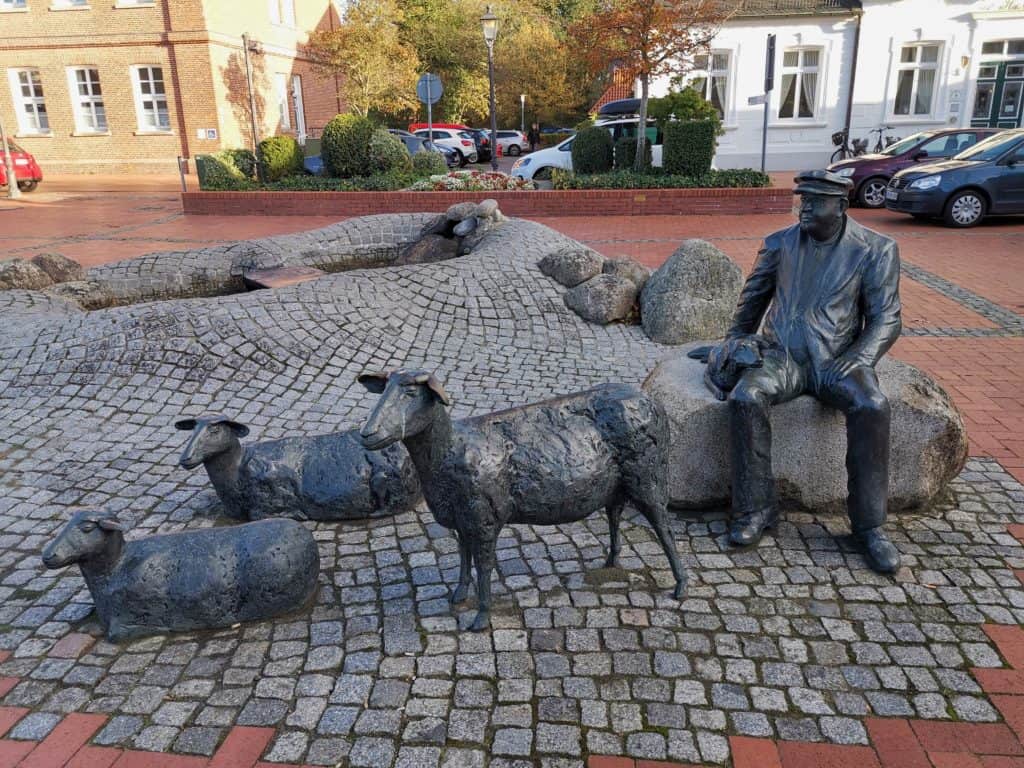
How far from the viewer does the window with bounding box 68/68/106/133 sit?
2947 centimetres

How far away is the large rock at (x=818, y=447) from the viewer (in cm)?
434

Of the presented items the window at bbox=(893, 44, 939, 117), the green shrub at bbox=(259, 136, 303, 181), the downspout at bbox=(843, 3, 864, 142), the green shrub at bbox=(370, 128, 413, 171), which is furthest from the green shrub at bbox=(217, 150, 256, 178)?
the window at bbox=(893, 44, 939, 117)

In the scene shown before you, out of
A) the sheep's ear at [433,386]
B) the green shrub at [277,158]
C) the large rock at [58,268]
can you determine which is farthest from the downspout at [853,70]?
the sheep's ear at [433,386]

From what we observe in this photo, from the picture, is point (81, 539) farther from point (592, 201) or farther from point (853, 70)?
point (853, 70)

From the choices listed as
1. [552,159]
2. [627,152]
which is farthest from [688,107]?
[552,159]

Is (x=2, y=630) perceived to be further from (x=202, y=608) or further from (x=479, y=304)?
(x=479, y=304)

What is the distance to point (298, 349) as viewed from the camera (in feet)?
22.6

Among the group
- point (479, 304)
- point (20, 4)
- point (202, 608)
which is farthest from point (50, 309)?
point (20, 4)

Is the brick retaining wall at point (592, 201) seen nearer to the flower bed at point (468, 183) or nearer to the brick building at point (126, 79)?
the flower bed at point (468, 183)

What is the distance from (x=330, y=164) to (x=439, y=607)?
16.6 meters

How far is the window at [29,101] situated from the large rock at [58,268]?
25.8 m

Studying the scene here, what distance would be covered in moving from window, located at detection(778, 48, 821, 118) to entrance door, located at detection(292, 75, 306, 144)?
20.1m

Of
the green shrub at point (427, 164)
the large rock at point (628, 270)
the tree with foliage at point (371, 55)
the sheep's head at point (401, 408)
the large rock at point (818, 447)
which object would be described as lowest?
the large rock at point (818, 447)

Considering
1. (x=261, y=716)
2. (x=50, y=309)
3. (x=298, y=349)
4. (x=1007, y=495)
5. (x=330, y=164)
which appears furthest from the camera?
(x=330, y=164)
